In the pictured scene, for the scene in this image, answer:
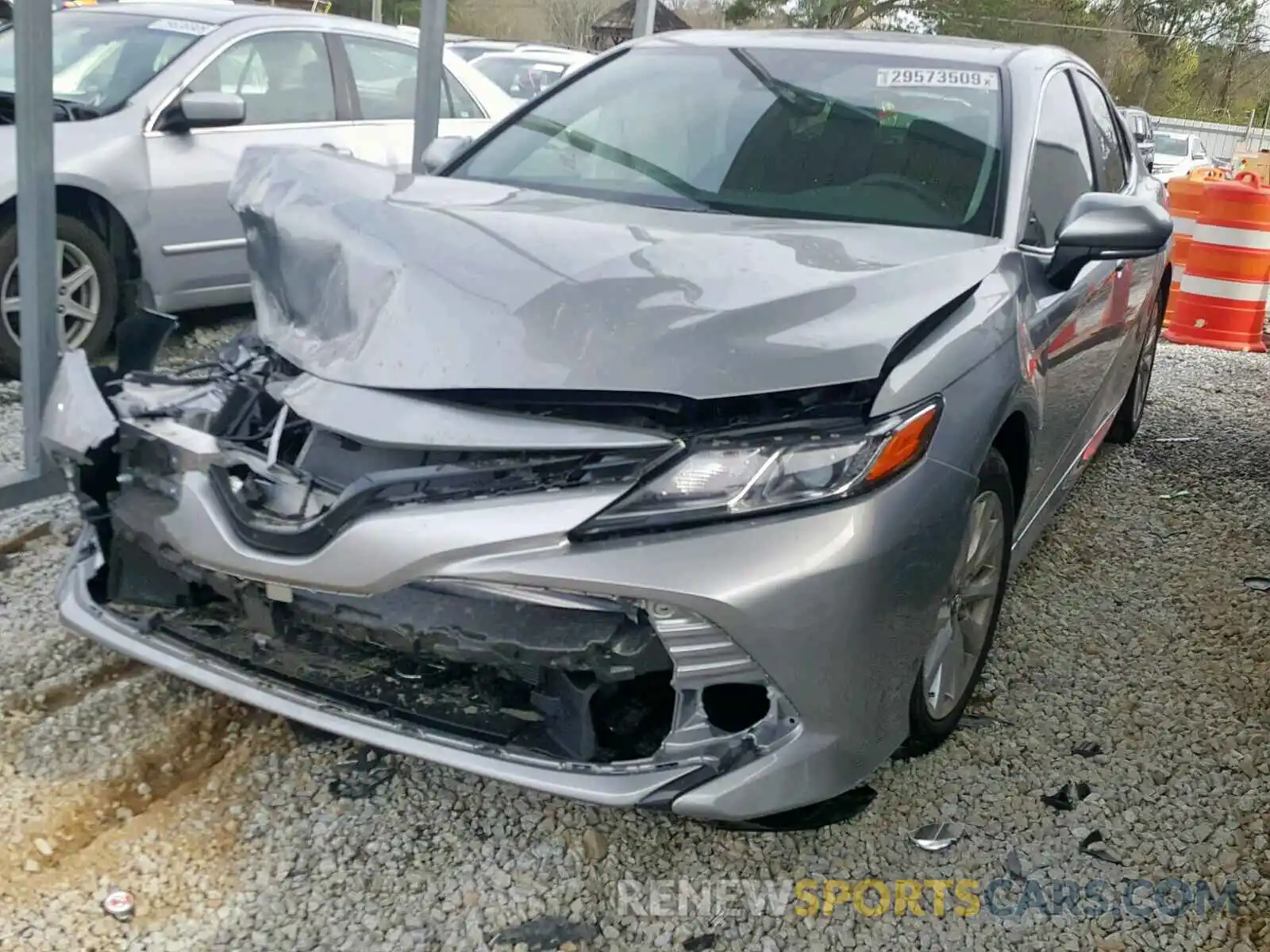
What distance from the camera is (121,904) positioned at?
217 cm

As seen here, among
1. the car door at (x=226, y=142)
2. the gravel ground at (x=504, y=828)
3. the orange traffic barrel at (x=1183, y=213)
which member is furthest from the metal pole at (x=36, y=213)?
the orange traffic barrel at (x=1183, y=213)

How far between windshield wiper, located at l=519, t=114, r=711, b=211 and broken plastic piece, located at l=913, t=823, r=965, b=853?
161 centimetres

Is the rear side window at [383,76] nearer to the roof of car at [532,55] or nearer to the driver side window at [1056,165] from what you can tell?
the driver side window at [1056,165]

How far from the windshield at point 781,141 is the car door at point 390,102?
2755mm

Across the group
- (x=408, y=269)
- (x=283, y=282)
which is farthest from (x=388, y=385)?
(x=283, y=282)

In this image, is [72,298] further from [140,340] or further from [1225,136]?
[1225,136]

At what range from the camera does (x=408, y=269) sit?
241cm

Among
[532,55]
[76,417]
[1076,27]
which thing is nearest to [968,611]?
[76,417]

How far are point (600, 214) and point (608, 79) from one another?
1.07 meters

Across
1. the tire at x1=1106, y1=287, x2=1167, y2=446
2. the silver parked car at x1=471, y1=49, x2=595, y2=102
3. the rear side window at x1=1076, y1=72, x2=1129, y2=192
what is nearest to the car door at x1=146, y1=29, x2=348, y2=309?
the rear side window at x1=1076, y1=72, x2=1129, y2=192

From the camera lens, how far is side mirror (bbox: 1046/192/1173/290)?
9.34 ft

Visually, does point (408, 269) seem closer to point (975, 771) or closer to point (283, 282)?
point (283, 282)

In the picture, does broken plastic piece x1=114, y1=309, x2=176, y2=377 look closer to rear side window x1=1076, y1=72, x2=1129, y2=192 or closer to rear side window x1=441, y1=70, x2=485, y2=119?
rear side window x1=1076, y1=72, x2=1129, y2=192

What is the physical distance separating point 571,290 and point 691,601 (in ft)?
2.22
